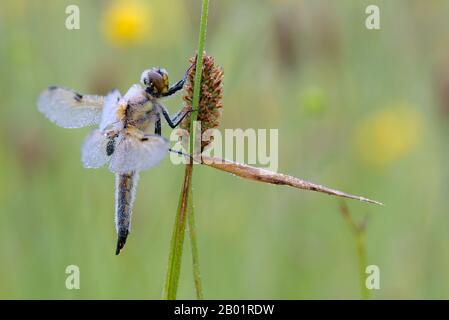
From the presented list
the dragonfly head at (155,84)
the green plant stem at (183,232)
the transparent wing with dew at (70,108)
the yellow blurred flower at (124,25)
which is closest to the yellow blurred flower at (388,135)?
the yellow blurred flower at (124,25)

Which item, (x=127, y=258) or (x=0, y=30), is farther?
(x=0, y=30)

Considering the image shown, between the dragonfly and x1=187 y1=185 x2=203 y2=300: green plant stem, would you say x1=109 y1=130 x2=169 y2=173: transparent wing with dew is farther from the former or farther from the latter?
x1=187 y1=185 x2=203 y2=300: green plant stem

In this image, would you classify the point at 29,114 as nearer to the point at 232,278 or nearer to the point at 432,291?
the point at 232,278

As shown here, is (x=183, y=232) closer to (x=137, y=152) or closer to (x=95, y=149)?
(x=137, y=152)

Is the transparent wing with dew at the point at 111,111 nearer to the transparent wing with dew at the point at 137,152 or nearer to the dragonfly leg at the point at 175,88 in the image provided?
the transparent wing with dew at the point at 137,152

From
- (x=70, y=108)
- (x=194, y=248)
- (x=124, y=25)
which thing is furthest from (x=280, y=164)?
(x=194, y=248)
